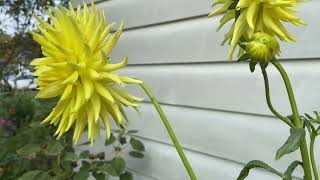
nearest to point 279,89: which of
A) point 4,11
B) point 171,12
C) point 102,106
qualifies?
point 171,12

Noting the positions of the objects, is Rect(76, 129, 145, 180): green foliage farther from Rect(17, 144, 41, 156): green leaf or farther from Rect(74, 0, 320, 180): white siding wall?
Rect(17, 144, 41, 156): green leaf

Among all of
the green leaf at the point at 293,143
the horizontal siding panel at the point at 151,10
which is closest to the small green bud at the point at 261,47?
the green leaf at the point at 293,143

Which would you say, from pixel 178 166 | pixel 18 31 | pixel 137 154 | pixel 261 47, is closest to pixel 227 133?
pixel 178 166

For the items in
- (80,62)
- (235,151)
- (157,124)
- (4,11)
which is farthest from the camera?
(4,11)

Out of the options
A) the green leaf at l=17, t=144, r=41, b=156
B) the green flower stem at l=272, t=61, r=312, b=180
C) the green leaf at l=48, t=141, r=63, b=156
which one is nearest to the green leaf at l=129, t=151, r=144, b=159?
the green leaf at l=48, t=141, r=63, b=156

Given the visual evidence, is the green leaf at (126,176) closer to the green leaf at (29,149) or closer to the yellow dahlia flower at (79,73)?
the green leaf at (29,149)

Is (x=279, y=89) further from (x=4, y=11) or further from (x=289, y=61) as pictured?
(x=4, y=11)
